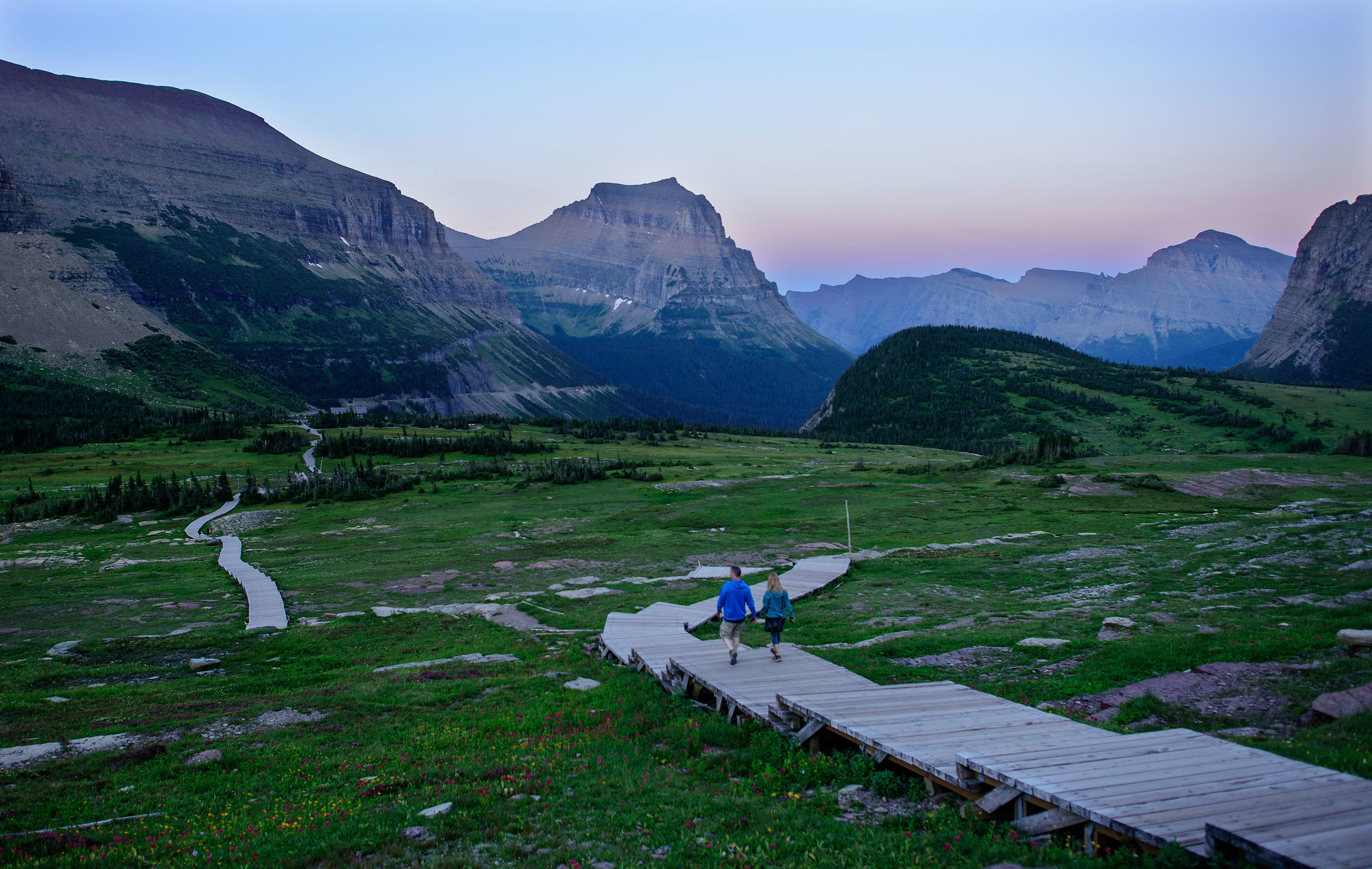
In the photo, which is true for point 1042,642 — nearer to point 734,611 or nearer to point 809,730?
point 734,611

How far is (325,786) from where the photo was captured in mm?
14625

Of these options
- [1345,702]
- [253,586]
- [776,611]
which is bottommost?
[253,586]

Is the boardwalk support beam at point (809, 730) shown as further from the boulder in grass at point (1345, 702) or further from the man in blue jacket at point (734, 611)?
the boulder in grass at point (1345, 702)

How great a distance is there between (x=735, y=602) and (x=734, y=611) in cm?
27

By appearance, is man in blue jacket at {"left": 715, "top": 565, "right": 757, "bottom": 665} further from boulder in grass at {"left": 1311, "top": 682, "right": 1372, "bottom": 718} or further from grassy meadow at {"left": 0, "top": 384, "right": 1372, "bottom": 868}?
boulder in grass at {"left": 1311, "top": 682, "right": 1372, "bottom": 718}

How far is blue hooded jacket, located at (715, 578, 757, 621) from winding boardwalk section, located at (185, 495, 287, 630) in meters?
22.1

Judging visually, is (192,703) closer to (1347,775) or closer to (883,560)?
(1347,775)

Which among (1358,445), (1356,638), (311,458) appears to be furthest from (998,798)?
(311,458)

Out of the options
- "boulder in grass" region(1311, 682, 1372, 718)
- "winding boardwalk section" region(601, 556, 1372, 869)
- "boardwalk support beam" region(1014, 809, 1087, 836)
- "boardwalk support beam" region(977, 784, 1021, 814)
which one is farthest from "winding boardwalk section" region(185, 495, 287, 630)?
"boulder in grass" region(1311, 682, 1372, 718)

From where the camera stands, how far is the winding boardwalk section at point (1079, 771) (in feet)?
28.7

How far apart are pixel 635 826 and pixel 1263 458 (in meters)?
95.5

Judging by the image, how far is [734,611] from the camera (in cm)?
2073

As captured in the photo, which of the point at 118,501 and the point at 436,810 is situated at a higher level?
the point at 436,810

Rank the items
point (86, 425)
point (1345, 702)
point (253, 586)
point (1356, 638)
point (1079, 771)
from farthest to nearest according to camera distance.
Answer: point (86, 425) → point (253, 586) → point (1356, 638) → point (1345, 702) → point (1079, 771)
